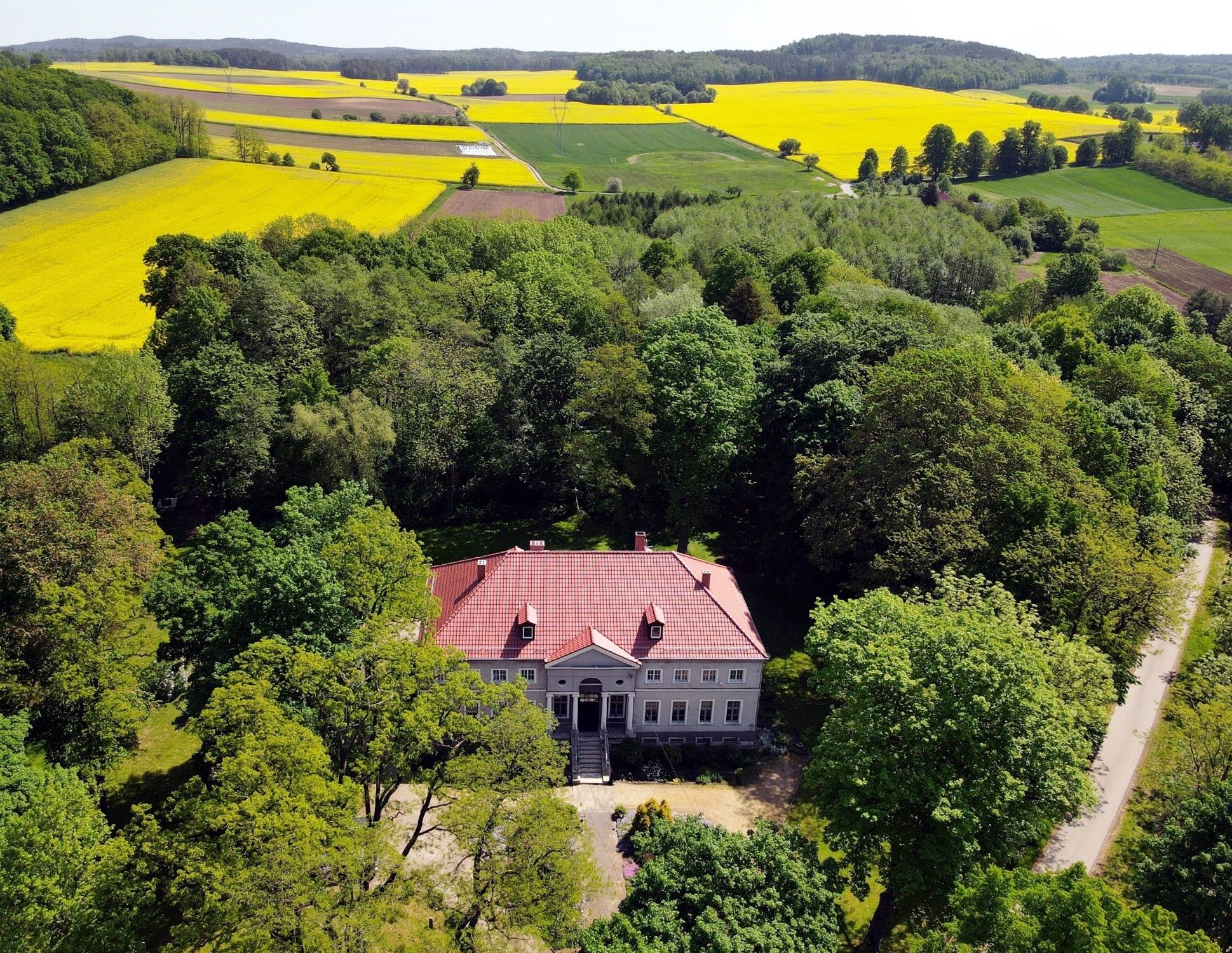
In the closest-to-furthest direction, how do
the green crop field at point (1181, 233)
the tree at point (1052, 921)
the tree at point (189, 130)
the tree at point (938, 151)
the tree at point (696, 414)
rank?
the tree at point (1052, 921), the tree at point (696, 414), the green crop field at point (1181, 233), the tree at point (189, 130), the tree at point (938, 151)

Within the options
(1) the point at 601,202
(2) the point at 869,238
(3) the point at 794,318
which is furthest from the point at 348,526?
(1) the point at 601,202

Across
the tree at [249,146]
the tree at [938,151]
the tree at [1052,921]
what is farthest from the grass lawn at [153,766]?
the tree at [938,151]

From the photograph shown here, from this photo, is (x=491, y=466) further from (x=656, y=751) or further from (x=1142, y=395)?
(x=1142, y=395)

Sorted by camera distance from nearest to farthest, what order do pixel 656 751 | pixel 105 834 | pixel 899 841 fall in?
pixel 105 834 < pixel 899 841 < pixel 656 751

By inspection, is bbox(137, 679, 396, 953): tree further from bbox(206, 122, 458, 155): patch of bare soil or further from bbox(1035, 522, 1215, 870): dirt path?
bbox(206, 122, 458, 155): patch of bare soil

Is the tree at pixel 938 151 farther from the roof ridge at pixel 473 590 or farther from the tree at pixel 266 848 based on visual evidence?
the tree at pixel 266 848

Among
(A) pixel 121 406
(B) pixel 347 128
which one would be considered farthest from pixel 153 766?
(B) pixel 347 128
